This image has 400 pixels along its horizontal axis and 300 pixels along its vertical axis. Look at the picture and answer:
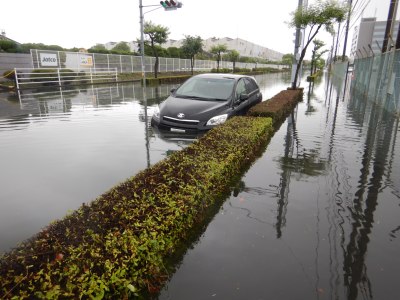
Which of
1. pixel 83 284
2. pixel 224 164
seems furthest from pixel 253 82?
pixel 83 284

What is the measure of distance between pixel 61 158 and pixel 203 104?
3361 millimetres

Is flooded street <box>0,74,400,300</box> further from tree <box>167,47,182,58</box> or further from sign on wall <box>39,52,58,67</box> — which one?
tree <box>167,47,182,58</box>

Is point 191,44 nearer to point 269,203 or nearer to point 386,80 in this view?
point 386,80

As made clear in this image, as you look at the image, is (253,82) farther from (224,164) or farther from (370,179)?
(224,164)

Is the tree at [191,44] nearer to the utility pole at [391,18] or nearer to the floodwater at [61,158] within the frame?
the utility pole at [391,18]

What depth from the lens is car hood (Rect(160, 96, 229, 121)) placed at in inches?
264

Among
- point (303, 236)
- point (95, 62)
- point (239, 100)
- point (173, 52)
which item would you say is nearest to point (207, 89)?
point (239, 100)

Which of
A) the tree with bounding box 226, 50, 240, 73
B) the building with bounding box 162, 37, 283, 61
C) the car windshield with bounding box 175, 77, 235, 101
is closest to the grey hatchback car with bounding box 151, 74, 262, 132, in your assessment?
the car windshield with bounding box 175, 77, 235, 101

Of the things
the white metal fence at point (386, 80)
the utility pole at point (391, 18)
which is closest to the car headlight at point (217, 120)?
the white metal fence at point (386, 80)

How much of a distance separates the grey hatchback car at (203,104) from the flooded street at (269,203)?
427mm

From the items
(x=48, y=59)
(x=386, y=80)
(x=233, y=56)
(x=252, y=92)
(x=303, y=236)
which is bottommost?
(x=303, y=236)

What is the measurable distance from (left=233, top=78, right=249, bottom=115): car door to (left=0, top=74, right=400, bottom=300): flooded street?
1.24 meters

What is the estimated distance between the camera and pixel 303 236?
3.12 m

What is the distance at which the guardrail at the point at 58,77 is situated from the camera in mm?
19562
